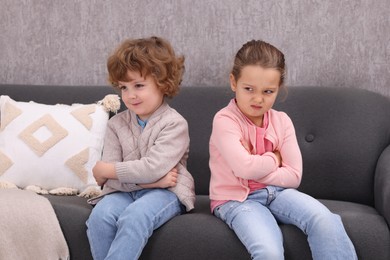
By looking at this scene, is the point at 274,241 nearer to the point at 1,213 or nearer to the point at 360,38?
the point at 1,213

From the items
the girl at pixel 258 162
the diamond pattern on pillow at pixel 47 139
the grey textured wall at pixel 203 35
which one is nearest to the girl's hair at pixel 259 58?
the girl at pixel 258 162

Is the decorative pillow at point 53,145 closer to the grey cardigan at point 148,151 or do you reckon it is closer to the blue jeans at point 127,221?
the grey cardigan at point 148,151

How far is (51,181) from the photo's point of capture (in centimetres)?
255

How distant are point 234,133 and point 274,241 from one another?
38cm

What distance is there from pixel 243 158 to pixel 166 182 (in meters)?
0.27

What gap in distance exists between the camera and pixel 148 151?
2217 mm

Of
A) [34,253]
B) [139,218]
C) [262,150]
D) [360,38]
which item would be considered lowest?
[34,253]

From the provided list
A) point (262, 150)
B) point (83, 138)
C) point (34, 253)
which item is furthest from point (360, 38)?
point (34, 253)

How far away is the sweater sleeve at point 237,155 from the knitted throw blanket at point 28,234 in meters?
0.55

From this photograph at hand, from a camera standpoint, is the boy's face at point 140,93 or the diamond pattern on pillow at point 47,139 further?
the diamond pattern on pillow at point 47,139

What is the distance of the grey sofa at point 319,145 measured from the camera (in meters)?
2.16

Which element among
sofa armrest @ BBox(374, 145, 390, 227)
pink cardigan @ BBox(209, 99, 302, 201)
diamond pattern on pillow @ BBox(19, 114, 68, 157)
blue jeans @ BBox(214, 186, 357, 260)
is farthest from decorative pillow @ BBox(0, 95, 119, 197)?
sofa armrest @ BBox(374, 145, 390, 227)

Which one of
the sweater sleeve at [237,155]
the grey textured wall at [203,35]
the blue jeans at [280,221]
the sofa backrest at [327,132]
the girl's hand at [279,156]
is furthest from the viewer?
the grey textured wall at [203,35]

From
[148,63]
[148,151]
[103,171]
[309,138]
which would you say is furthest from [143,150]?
[309,138]
